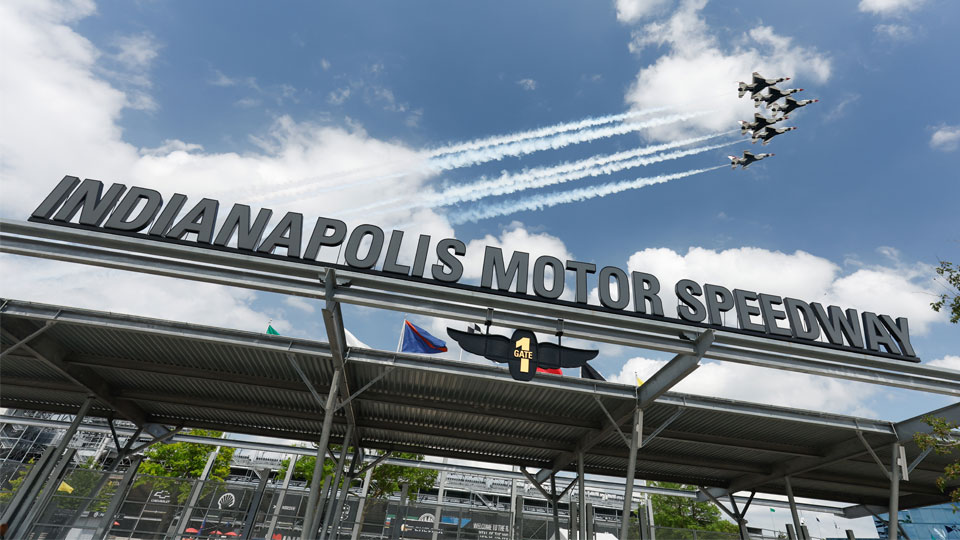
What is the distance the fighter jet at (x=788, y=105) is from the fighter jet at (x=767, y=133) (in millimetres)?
1311

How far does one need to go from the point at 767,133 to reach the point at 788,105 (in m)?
2.74

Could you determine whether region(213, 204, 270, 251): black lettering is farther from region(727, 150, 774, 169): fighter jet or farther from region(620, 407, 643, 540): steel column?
region(727, 150, 774, 169): fighter jet

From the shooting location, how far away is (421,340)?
19562 mm

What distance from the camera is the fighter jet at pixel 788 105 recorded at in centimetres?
3375

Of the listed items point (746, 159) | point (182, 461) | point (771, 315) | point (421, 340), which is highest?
point (746, 159)

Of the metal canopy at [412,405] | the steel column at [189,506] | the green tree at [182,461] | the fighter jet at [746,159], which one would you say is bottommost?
the steel column at [189,506]

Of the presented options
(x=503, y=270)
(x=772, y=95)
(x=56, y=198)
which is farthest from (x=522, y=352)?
(x=772, y=95)

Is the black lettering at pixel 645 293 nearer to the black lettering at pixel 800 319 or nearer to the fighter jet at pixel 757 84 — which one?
the black lettering at pixel 800 319

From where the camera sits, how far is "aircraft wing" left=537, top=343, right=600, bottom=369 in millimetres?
11141

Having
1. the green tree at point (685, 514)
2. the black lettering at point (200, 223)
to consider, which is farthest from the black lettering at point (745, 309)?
the green tree at point (685, 514)

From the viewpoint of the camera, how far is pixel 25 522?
15.1 metres

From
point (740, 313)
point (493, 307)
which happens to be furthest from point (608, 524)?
point (493, 307)

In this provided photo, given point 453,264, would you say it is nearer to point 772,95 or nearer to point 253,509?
point 253,509

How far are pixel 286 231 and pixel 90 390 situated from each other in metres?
11.6
